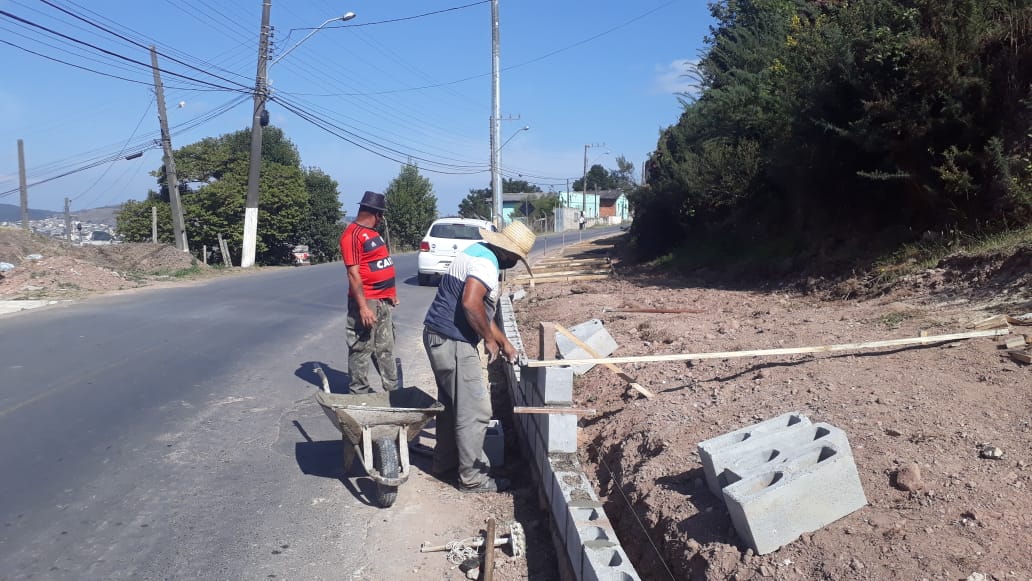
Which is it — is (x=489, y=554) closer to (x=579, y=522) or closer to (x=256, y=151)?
(x=579, y=522)

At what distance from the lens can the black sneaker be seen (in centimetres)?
534

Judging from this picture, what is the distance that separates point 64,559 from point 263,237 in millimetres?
30697

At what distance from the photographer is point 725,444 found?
12.8 ft

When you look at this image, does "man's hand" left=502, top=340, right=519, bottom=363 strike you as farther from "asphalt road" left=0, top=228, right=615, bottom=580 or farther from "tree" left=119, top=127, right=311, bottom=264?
"tree" left=119, top=127, right=311, bottom=264

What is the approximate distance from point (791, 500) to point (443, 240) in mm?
14808

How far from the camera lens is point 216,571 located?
4055 millimetres

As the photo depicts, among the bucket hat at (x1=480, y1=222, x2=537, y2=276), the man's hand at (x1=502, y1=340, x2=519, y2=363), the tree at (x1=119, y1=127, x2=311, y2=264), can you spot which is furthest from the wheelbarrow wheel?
the tree at (x1=119, y1=127, x2=311, y2=264)

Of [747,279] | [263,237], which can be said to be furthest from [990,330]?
[263,237]

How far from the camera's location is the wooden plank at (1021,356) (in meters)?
4.78

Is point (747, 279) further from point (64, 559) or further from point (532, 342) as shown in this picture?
point (64, 559)

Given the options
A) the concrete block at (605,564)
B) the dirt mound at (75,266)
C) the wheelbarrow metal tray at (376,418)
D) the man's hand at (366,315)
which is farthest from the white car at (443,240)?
the concrete block at (605,564)

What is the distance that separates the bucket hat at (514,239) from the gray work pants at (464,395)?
70cm

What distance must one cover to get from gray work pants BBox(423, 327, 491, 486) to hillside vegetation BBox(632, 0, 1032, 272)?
686 cm

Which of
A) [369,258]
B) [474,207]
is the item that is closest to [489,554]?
[369,258]
